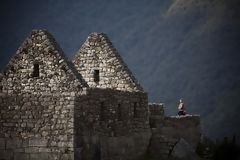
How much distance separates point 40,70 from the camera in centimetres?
2436

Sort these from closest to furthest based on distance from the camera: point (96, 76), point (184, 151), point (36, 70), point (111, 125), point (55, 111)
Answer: point (55, 111)
point (36, 70)
point (111, 125)
point (184, 151)
point (96, 76)

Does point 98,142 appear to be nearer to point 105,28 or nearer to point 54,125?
point 54,125

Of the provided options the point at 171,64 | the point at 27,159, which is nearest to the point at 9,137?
the point at 27,159

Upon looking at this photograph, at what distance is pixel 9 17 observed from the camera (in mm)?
108750

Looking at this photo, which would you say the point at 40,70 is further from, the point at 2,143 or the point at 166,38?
the point at 166,38

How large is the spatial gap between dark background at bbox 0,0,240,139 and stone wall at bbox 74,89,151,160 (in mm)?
50813

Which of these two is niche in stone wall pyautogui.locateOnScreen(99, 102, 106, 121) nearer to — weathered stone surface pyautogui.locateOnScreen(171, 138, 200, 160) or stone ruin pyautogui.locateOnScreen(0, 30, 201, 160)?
stone ruin pyautogui.locateOnScreen(0, 30, 201, 160)

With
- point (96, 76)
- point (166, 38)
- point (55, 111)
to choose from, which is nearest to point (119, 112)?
point (96, 76)

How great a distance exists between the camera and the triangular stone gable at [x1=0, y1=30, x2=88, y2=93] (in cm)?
2394

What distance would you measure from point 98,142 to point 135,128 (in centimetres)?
325

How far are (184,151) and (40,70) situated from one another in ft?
27.6

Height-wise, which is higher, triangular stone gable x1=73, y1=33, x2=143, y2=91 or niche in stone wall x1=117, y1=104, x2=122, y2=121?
triangular stone gable x1=73, y1=33, x2=143, y2=91

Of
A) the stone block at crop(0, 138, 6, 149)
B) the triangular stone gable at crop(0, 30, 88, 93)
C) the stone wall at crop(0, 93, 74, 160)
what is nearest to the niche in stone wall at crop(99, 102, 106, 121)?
the triangular stone gable at crop(0, 30, 88, 93)

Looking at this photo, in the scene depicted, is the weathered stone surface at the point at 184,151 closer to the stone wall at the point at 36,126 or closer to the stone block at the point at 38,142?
the stone wall at the point at 36,126
